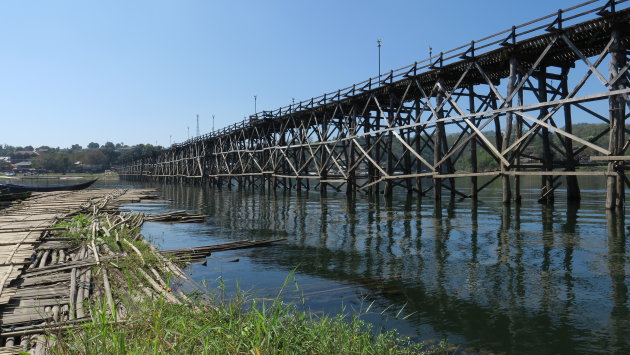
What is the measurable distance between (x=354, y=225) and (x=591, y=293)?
23.9ft

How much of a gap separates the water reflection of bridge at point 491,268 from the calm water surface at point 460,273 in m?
0.02

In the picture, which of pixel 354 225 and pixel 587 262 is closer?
pixel 587 262

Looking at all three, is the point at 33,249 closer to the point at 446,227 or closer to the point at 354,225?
the point at 354,225

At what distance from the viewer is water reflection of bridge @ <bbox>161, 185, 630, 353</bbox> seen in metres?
4.41

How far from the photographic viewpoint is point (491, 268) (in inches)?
271

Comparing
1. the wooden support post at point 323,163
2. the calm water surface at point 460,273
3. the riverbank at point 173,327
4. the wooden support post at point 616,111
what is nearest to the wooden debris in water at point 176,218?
the calm water surface at point 460,273

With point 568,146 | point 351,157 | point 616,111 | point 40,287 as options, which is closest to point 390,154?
point 351,157

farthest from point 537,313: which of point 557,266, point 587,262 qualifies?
point 587,262

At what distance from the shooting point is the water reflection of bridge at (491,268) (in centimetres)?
441

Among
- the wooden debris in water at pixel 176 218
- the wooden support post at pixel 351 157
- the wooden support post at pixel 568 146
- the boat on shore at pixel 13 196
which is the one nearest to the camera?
the wooden debris in water at pixel 176 218

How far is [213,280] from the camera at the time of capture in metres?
6.43

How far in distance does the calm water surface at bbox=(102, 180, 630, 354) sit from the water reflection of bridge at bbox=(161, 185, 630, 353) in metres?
0.02

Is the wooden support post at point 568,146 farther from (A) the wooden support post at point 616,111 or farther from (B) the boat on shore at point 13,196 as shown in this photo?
(B) the boat on shore at point 13,196

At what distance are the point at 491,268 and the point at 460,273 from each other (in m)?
0.65
